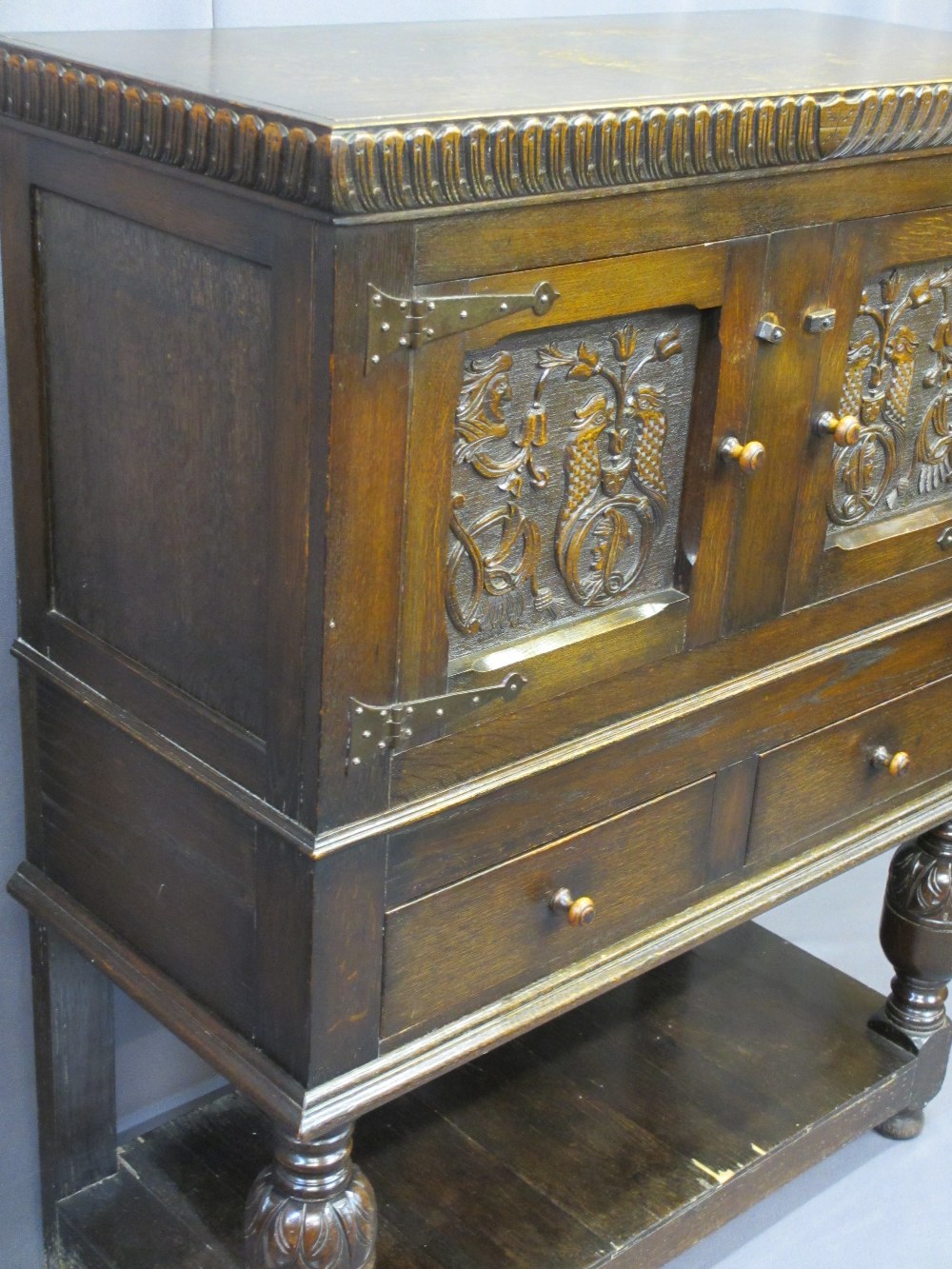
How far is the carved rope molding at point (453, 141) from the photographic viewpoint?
0.89 meters

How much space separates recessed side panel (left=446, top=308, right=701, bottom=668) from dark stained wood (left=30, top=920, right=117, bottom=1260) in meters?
0.57

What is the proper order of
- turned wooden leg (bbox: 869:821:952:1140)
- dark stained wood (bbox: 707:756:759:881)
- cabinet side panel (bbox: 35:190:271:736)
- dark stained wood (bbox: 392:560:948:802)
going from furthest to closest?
turned wooden leg (bbox: 869:821:952:1140) < dark stained wood (bbox: 707:756:759:881) < dark stained wood (bbox: 392:560:948:802) < cabinet side panel (bbox: 35:190:271:736)

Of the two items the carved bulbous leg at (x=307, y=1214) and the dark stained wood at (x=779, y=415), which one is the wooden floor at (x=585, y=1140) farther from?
the dark stained wood at (x=779, y=415)

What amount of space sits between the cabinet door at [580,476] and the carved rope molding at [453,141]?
0.21 ft

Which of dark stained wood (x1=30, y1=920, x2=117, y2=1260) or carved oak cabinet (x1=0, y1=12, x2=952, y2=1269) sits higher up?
carved oak cabinet (x1=0, y1=12, x2=952, y2=1269)

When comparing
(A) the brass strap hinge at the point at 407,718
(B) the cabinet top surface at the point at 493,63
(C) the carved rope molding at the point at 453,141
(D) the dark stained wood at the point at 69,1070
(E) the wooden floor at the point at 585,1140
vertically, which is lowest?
(E) the wooden floor at the point at 585,1140


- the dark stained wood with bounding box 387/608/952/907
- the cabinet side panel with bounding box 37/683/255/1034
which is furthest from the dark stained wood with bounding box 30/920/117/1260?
the dark stained wood with bounding box 387/608/952/907

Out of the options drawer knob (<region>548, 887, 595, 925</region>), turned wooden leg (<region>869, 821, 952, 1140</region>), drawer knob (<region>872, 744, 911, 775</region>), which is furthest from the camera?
turned wooden leg (<region>869, 821, 952, 1140</region>)

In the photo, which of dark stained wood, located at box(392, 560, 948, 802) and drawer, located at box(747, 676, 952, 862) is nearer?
dark stained wood, located at box(392, 560, 948, 802)

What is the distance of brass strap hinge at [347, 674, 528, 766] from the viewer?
3.46 feet

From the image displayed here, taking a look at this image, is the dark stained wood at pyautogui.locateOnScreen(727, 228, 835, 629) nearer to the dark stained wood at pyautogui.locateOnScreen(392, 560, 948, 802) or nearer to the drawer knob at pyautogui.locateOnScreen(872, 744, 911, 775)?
the dark stained wood at pyautogui.locateOnScreen(392, 560, 948, 802)

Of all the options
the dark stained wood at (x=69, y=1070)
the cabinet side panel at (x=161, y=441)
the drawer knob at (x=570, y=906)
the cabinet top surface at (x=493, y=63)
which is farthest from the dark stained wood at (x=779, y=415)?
the dark stained wood at (x=69, y=1070)

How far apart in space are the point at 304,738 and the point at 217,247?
317mm

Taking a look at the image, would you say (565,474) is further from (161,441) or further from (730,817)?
(730,817)
